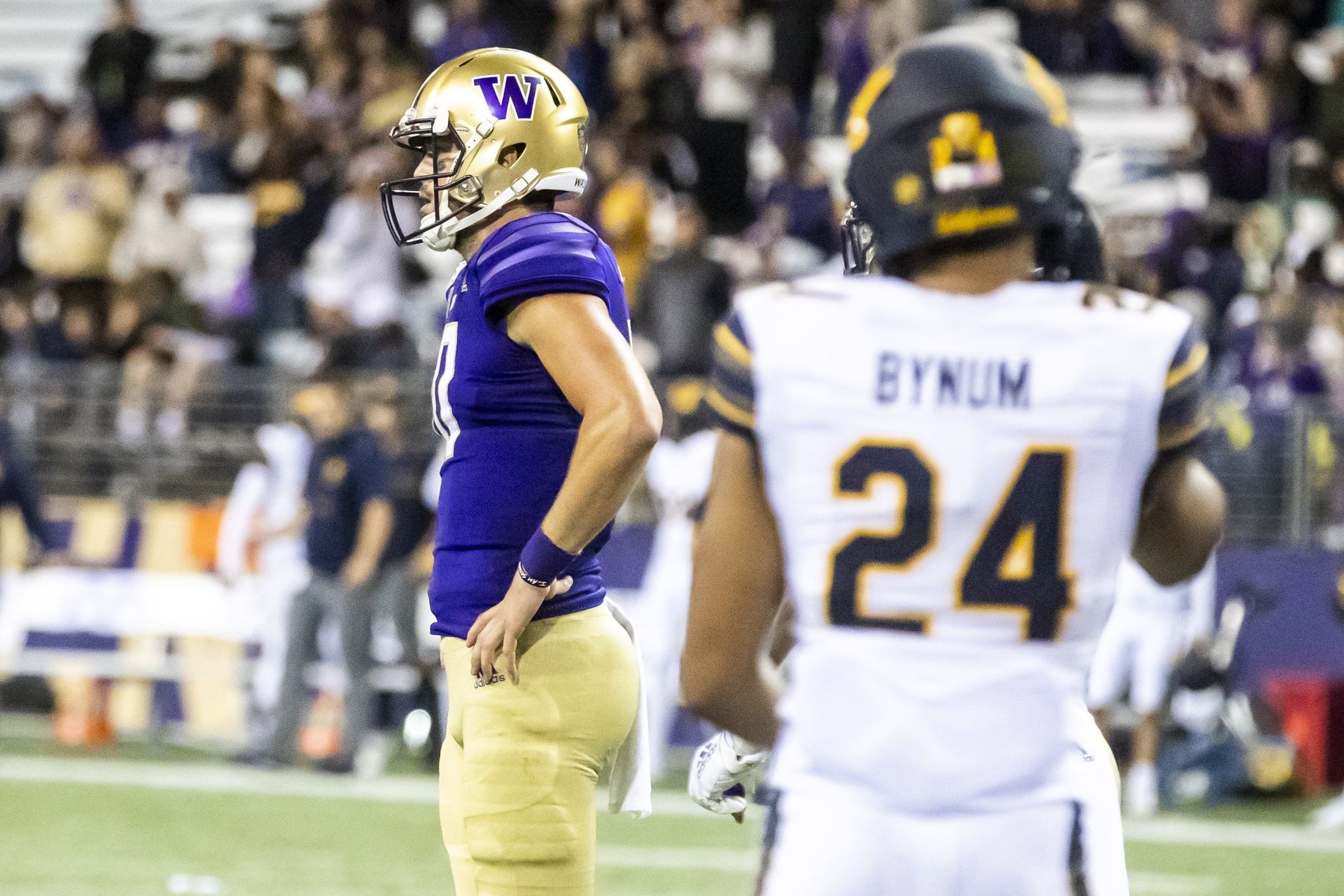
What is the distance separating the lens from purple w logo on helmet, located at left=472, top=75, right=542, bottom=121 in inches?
144

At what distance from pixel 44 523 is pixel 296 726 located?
2.30m

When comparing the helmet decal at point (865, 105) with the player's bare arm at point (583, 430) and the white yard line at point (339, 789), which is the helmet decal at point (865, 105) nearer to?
the player's bare arm at point (583, 430)

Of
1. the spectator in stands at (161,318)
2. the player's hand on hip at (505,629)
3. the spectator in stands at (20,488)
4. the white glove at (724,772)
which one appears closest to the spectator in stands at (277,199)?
the spectator in stands at (161,318)

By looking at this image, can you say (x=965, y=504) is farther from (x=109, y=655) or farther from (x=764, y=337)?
(x=109, y=655)

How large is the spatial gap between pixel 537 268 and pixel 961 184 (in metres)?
1.27

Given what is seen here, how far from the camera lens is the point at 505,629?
10.9ft

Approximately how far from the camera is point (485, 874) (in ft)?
10.8

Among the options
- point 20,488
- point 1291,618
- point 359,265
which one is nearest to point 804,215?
point 359,265

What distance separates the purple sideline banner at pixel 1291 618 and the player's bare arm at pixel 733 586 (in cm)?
829

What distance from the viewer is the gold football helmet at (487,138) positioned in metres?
3.63

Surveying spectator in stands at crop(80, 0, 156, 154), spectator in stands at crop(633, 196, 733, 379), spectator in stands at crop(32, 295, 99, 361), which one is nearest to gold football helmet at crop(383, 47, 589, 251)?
spectator in stands at crop(633, 196, 733, 379)

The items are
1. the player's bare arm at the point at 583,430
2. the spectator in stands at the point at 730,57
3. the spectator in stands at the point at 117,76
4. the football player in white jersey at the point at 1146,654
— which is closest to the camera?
the player's bare arm at the point at 583,430

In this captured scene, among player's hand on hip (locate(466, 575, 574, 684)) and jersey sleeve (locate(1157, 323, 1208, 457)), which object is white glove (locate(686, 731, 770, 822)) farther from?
jersey sleeve (locate(1157, 323, 1208, 457))

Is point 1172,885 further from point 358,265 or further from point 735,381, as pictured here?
point 358,265
